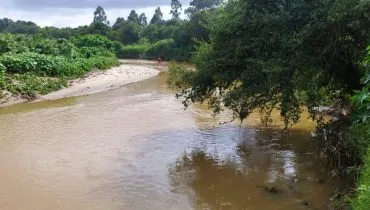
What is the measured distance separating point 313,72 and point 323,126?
1.37 metres

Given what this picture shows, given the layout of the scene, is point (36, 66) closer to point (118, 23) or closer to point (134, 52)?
point (134, 52)

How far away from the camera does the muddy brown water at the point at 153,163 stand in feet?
29.1

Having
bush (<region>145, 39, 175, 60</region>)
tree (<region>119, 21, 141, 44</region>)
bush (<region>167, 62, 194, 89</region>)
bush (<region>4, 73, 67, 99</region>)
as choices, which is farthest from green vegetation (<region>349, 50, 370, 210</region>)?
tree (<region>119, 21, 141, 44</region>)

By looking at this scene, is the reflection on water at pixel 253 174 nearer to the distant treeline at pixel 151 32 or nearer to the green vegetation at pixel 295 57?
the green vegetation at pixel 295 57

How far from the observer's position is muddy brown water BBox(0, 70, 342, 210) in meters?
8.86

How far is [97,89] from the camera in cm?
2589

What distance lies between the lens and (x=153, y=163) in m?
11.2

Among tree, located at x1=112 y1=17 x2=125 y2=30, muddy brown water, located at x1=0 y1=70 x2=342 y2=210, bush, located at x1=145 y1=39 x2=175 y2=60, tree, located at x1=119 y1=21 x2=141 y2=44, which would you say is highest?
tree, located at x1=112 y1=17 x2=125 y2=30

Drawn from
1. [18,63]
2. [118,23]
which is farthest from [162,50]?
[18,63]

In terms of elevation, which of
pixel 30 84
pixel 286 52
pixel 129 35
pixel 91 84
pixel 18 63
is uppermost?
pixel 129 35

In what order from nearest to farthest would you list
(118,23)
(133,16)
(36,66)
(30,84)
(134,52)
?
(30,84) → (36,66) → (134,52) → (118,23) → (133,16)

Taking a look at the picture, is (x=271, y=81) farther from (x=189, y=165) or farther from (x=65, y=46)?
(x=65, y=46)

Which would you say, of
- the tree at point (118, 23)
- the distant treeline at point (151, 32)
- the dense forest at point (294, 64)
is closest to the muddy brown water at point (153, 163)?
the dense forest at point (294, 64)

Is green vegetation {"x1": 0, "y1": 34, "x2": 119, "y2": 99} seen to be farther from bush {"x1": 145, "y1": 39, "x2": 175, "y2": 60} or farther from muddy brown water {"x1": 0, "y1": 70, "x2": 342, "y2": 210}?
bush {"x1": 145, "y1": 39, "x2": 175, "y2": 60}
